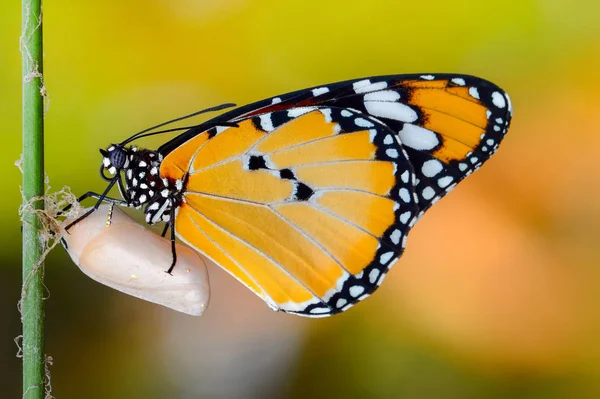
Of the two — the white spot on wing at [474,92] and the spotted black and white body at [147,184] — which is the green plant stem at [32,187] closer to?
the spotted black and white body at [147,184]

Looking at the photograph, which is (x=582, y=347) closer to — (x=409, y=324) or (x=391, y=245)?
(x=409, y=324)

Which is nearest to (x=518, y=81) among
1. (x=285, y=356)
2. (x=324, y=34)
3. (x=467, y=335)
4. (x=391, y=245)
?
(x=324, y=34)

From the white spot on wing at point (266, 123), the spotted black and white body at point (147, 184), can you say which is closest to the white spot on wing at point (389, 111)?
the white spot on wing at point (266, 123)

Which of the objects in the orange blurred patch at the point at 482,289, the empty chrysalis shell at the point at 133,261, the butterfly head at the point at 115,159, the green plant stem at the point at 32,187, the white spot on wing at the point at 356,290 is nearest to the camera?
the green plant stem at the point at 32,187

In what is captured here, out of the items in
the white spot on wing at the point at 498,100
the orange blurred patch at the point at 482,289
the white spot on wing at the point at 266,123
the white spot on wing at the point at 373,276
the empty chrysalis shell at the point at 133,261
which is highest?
the white spot on wing at the point at 498,100

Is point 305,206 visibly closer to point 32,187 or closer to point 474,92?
point 474,92

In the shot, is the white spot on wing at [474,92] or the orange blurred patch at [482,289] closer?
the white spot on wing at [474,92]

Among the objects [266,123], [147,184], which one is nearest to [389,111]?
[266,123]
